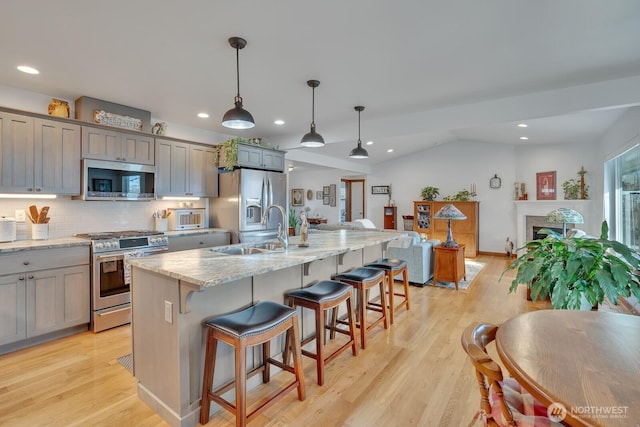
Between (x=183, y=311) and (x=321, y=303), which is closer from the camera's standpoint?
(x=183, y=311)

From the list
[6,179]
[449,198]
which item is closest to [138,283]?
[6,179]

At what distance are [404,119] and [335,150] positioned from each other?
126 inches

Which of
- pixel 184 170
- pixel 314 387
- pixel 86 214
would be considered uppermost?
pixel 184 170

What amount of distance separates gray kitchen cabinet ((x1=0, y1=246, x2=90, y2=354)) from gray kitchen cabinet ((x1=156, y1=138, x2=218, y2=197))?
138 cm

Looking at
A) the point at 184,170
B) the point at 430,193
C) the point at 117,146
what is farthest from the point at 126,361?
the point at 430,193

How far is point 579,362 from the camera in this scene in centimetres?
104

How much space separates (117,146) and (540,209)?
843 cm

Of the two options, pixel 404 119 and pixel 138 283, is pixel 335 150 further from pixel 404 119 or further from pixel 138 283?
pixel 138 283

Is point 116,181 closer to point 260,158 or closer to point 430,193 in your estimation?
Answer: point 260,158

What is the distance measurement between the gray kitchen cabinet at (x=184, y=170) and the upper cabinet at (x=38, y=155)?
93 cm

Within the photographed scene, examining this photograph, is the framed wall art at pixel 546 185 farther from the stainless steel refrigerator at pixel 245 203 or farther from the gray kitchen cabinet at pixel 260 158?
the stainless steel refrigerator at pixel 245 203

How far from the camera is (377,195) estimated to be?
33.4 feet

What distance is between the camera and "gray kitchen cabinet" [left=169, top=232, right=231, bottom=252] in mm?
3961

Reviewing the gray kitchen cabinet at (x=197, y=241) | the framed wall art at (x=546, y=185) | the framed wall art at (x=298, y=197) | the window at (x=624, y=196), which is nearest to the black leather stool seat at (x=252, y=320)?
the gray kitchen cabinet at (x=197, y=241)
